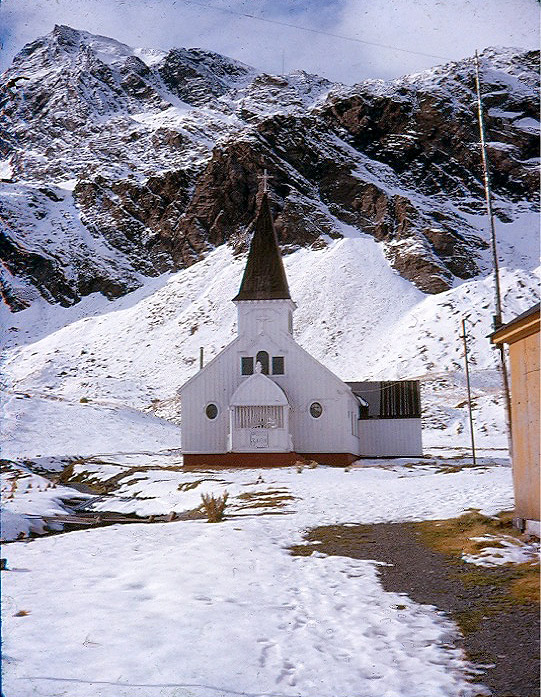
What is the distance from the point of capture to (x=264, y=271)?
39406mm

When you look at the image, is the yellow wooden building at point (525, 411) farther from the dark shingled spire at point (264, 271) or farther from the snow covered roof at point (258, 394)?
the dark shingled spire at point (264, 271)

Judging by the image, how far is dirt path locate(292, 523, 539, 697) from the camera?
5.82m

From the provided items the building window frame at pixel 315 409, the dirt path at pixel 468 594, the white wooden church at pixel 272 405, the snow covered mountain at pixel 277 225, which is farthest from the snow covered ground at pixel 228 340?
the dirt path at pixel 468 594

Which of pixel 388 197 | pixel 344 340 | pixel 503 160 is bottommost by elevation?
pixel 344 340

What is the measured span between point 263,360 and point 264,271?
5.99 m

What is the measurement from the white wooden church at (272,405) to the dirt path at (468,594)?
68.0 feet

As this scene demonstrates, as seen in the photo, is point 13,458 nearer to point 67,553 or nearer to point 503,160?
point 67,553

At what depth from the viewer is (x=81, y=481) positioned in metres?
29.0

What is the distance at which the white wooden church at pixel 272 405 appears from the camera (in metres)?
34.0

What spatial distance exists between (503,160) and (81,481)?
117 metres

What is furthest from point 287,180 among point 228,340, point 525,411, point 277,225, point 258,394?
point 525,411

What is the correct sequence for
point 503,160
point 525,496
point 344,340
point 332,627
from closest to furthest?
1. point 332,627
2. point 525,496
3. point 344,340
4. point 503,160

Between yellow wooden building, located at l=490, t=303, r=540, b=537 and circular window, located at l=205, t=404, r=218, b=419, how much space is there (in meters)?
24.8

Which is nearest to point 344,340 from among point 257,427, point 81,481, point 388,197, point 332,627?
point 388,197
